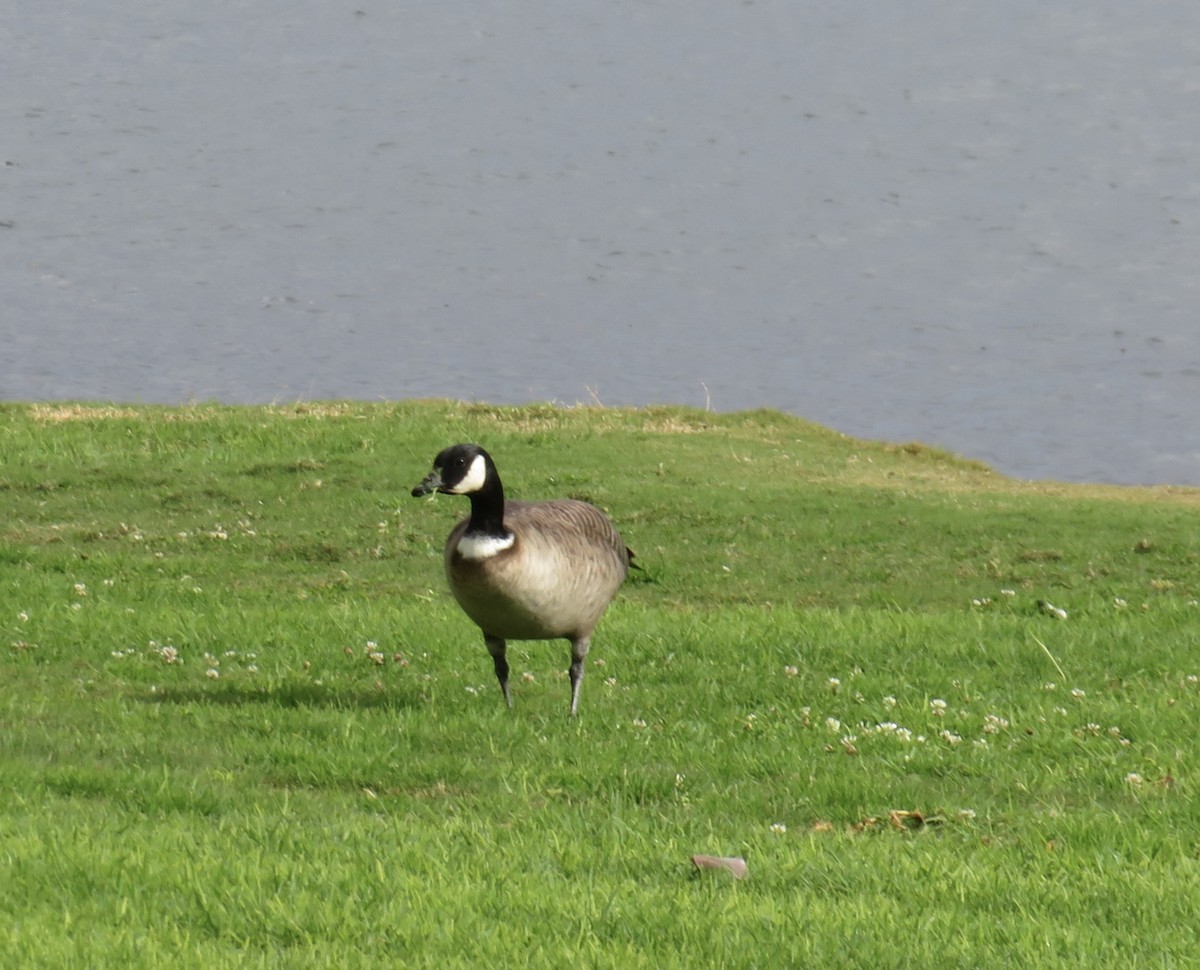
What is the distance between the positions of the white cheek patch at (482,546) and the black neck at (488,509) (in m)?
0.03

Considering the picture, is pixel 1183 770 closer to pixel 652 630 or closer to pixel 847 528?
pixel 652 630

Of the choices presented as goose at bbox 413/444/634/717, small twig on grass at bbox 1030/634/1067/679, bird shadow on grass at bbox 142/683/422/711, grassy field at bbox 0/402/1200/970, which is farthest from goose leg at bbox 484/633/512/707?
small twig on grass at bbox 1030/634/1067/679

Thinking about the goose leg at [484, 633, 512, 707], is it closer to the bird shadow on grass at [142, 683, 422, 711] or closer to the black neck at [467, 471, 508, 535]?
the bird shadow on grass at [142, 683, 422, 711]

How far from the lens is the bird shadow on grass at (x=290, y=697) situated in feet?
34.2

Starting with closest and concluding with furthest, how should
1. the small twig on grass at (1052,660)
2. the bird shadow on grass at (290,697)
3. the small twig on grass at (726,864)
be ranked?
the small twig on grass at (726,864) → the bird shadow on grass at (290,697) → the small twig on grass at (1052,660)

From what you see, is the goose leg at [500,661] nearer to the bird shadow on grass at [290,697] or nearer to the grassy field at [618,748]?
the grassy field at [618,748]

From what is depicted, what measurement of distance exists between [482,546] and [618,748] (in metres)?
1.48

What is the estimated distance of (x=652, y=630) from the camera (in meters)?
12.9

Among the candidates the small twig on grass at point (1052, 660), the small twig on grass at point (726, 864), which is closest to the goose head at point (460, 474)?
the small twig on grass at point (726, 864)

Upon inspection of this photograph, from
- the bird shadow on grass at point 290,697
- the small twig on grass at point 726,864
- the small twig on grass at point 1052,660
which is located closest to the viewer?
the small twig on grass at point 726,864

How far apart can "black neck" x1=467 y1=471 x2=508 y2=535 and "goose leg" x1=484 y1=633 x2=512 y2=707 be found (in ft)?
3.00

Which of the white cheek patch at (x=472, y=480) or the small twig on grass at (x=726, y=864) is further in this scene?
the white cheek patch at (x=472, y=480)

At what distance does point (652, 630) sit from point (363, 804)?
16.4 feet

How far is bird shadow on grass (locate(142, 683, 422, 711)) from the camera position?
10.4 metres
